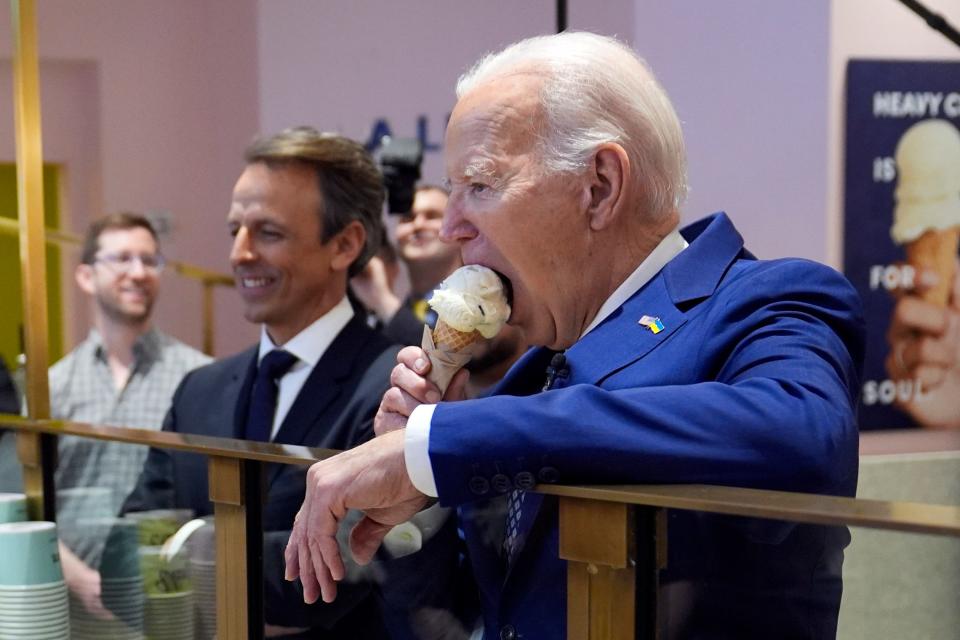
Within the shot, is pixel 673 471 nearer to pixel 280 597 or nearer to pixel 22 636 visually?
pixel 280 597

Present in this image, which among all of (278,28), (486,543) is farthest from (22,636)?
(278,28)

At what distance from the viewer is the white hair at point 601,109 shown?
1505mm

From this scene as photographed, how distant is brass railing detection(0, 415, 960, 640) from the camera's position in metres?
0.99

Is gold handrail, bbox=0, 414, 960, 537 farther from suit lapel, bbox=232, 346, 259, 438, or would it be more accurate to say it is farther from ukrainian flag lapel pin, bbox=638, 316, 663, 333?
suit lapel, bbox=232, 346, 259, 438

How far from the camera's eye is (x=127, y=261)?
4.07 metres

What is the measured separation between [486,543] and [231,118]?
5416mm

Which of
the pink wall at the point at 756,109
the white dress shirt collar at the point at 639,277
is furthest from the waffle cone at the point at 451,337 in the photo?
the pink wall at the point at 756,109

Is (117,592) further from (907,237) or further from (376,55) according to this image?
(376,55)

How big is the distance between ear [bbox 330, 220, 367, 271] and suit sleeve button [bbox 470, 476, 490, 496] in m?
1.48

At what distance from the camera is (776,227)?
12.7ft

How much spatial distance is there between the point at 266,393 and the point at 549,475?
1.34 meters

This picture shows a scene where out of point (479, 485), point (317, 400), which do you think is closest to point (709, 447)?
point (479, 485)

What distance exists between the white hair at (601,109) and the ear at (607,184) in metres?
0.01

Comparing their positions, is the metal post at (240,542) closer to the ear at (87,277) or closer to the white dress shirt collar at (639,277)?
the white dress shirt collar at (639,277)
